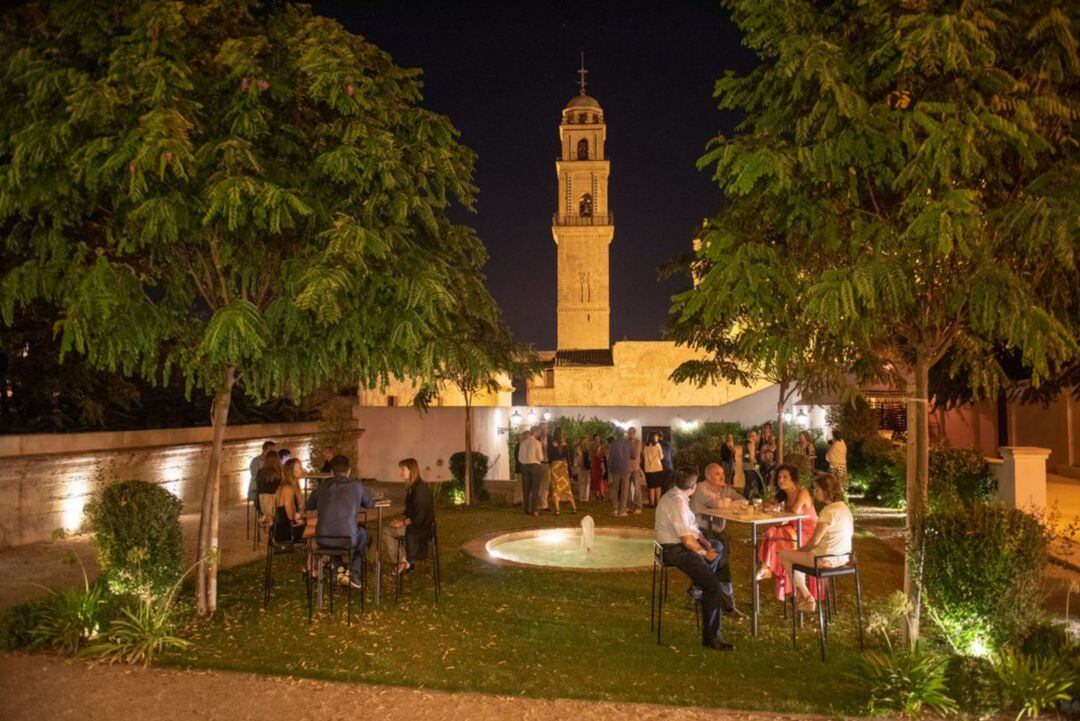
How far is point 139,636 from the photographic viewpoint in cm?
657

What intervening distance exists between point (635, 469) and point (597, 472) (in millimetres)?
2843

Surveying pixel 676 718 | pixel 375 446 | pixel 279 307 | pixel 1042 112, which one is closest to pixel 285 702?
pixel 676 718

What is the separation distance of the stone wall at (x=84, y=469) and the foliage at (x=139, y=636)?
6.41 meters

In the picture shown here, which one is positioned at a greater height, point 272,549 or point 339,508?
point 339,508

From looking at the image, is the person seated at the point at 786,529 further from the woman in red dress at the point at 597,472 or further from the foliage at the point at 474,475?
the woman in red dress at the point at 597,472

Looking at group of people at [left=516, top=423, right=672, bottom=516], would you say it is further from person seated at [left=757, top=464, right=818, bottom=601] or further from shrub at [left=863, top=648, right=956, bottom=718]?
shrub at [left=863, top=648, right=956, bottom=718]

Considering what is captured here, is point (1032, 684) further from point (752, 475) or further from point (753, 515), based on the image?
point (752, 475)

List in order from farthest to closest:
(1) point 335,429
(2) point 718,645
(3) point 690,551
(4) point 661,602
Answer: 1. (1) point 335,429
2. (3) point 690,551
3. (4) point 661,602
4. (2) point 718,645

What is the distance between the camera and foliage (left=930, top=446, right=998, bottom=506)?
12.9 metres

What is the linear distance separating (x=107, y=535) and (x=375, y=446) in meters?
15.3

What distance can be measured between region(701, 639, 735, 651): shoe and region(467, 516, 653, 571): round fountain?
3297mm

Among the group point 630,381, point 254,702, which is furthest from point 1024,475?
point 630,381

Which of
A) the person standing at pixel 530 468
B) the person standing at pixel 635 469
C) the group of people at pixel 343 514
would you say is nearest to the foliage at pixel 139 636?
the group of people at pixel 343 514

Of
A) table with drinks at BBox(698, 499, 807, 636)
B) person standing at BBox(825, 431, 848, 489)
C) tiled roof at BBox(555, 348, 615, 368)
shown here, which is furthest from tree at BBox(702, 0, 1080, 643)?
tiled roof at BBox(555, 348, 615, 368)
